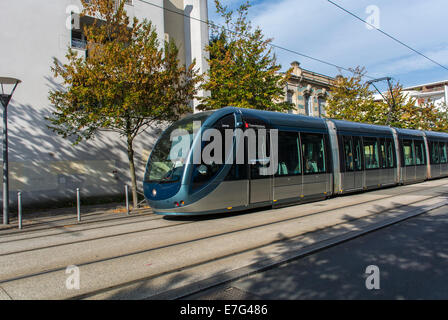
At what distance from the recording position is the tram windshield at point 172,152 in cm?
788

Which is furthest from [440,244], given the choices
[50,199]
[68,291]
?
[50,199]

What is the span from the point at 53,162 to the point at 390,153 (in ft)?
47.7

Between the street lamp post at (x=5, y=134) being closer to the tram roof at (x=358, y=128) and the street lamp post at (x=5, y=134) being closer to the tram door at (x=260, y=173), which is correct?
the tram door at (x=260, y=173)

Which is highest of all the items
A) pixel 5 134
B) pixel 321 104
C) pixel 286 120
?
pixel 321 104

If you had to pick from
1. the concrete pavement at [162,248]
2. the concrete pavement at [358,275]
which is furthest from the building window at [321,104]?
the concrete pavement at [358,275]

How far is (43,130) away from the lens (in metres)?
13.2

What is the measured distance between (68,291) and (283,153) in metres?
7.04

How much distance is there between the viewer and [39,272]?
178 inches

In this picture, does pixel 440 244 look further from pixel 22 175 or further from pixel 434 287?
pixel 22 175

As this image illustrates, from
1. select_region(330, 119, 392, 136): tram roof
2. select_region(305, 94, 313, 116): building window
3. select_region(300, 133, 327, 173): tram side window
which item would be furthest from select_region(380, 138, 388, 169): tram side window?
select_region(305, 94, 313, 116): building window

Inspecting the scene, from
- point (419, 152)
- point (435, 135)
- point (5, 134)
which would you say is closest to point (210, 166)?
point (5, 134)

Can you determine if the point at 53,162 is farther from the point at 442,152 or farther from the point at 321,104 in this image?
the point at 321,104

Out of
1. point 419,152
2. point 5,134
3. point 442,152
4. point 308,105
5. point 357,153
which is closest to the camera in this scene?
point 5,134

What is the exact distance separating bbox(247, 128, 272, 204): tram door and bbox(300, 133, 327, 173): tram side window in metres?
1.73
